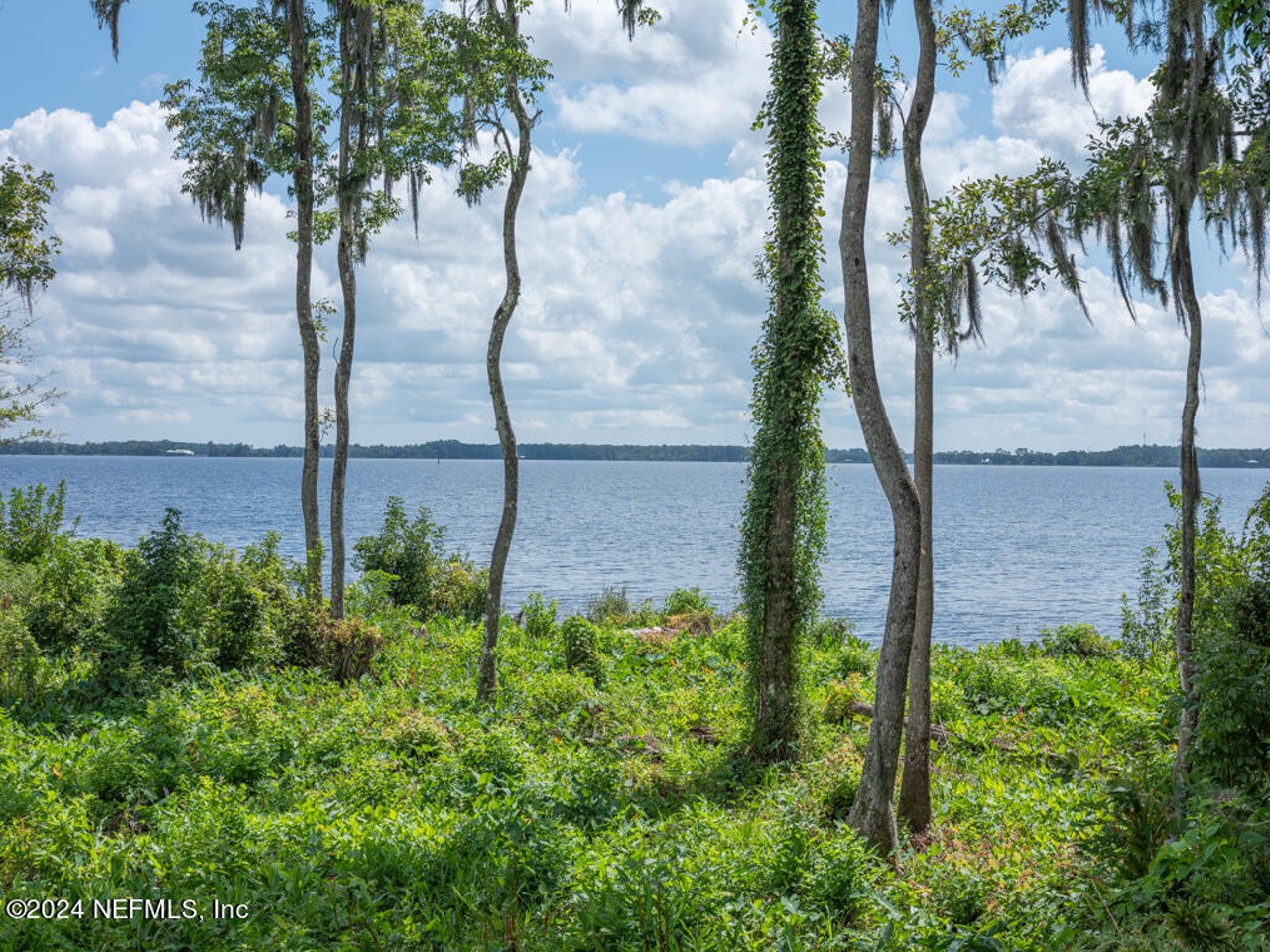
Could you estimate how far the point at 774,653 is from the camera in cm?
1142

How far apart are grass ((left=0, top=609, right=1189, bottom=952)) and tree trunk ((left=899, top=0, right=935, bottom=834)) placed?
43cm

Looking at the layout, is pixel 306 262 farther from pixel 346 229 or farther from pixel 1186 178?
pixel 1186 178

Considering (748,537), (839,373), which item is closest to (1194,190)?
(839,373)

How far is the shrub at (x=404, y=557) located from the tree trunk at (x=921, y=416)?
41.3ft

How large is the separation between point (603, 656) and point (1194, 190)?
10.7 metres

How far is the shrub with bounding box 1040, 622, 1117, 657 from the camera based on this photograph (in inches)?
688

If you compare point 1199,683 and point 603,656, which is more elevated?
point 1199,683

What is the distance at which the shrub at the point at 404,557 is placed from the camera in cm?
1975

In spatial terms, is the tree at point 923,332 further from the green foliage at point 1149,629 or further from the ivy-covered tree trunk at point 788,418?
the green foliage at point 1149,629

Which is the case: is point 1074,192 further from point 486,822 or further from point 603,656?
point 603,656

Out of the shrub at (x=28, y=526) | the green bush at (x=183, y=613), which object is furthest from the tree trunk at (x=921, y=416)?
the shrub at (x=28, y=526)

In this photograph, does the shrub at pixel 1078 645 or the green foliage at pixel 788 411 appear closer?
the green foliage at pixel 788 411

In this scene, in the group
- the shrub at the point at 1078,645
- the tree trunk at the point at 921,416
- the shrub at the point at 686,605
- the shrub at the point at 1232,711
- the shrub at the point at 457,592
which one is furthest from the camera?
the shrub at the point at 686,605

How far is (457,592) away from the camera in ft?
65.9
